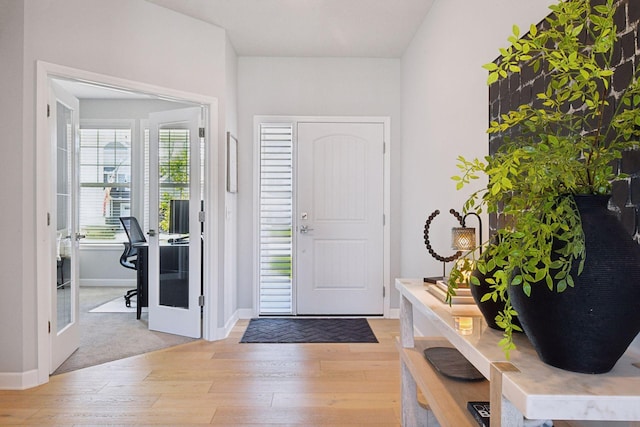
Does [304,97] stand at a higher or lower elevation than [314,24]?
lower

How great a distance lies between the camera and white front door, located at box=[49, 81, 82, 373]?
3.00 m

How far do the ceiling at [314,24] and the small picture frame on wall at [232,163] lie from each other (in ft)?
3.02

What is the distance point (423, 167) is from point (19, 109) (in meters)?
2.88

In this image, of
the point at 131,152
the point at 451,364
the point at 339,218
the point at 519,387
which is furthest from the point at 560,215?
the point at 131,152

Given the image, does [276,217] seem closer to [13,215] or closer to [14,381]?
[13,215]

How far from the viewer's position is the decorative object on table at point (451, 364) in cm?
170

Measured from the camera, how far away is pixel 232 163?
409 cm

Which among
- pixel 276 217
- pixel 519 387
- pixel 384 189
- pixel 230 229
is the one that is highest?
pixel 384 189

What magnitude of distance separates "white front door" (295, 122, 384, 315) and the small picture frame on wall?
0.63 meters

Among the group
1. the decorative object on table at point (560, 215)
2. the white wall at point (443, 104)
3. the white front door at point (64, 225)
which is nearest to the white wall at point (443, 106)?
the white wall at point (443, 104)

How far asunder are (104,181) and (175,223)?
3065 mm

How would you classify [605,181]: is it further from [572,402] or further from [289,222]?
[289,222]

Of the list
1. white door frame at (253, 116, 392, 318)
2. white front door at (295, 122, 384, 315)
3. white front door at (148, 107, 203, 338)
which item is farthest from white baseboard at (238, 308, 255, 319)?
white front door at (148, 107, 203, 338)

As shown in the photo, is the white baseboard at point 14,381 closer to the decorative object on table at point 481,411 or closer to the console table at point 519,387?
the console table at point 519,387
